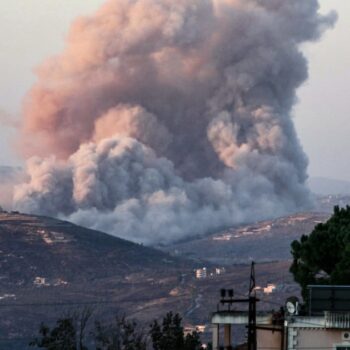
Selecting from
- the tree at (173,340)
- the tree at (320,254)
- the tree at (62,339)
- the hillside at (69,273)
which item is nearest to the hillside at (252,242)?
the hillside at (69,273)

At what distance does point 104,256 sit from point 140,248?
27.1 feet

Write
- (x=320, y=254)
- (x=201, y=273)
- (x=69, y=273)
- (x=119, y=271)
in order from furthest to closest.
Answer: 1. (x=119, y=271)
2. (x=69, y=273)
3. (x=201, y=273)
4. (x=320, y=254)

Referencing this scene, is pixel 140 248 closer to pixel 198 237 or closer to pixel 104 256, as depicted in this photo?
pixel 104 256

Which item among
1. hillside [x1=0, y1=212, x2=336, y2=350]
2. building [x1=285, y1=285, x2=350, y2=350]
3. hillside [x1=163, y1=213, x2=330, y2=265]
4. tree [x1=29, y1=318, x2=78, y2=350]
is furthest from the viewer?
hillside [x1=163, y1=213, x2=330, y2=265]

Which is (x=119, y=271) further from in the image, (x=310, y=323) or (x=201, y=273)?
(x=310, y=323)

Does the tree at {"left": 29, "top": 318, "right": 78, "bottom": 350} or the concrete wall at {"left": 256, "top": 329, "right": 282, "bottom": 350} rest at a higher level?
the tree at {"left": 29, "top": 318, "right": 78, "bottom": 350}

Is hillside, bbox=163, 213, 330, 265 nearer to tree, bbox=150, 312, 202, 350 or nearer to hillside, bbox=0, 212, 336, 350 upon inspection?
hillside, bbox=0, 212, 336, 350

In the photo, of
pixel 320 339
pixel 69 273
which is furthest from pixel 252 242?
pixel 320 339

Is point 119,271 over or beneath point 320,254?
over

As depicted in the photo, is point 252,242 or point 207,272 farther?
point 252,242

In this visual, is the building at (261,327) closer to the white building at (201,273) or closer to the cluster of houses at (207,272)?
the cluster of houses at (207,272)

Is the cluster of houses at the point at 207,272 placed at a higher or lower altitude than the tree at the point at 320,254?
higher

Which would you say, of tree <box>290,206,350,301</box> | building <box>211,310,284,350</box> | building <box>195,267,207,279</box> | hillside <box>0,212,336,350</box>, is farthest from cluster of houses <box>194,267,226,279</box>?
building <box>211,310,284,350</box>

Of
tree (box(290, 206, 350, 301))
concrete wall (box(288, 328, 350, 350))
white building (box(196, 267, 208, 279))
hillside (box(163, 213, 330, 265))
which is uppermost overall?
hillside (box(163, 213, 330, 265))
